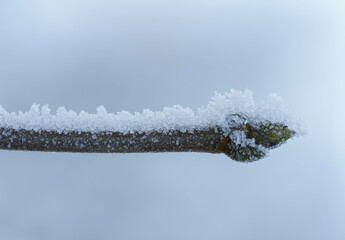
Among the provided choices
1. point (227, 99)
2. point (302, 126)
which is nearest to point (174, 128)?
point (227, 99)

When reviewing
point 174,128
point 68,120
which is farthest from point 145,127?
point 68,120

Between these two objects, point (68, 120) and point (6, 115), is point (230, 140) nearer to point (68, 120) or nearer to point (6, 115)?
point (68, 120)

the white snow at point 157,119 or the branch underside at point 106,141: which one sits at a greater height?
the white snow at point 157,119

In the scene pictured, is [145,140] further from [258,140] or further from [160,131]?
[258,140]

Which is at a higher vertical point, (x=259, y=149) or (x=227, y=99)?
(x=227, y=99)

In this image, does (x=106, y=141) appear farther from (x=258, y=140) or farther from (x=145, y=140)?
(x=258, y=140)

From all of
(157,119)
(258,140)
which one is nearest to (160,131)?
(157,119)
